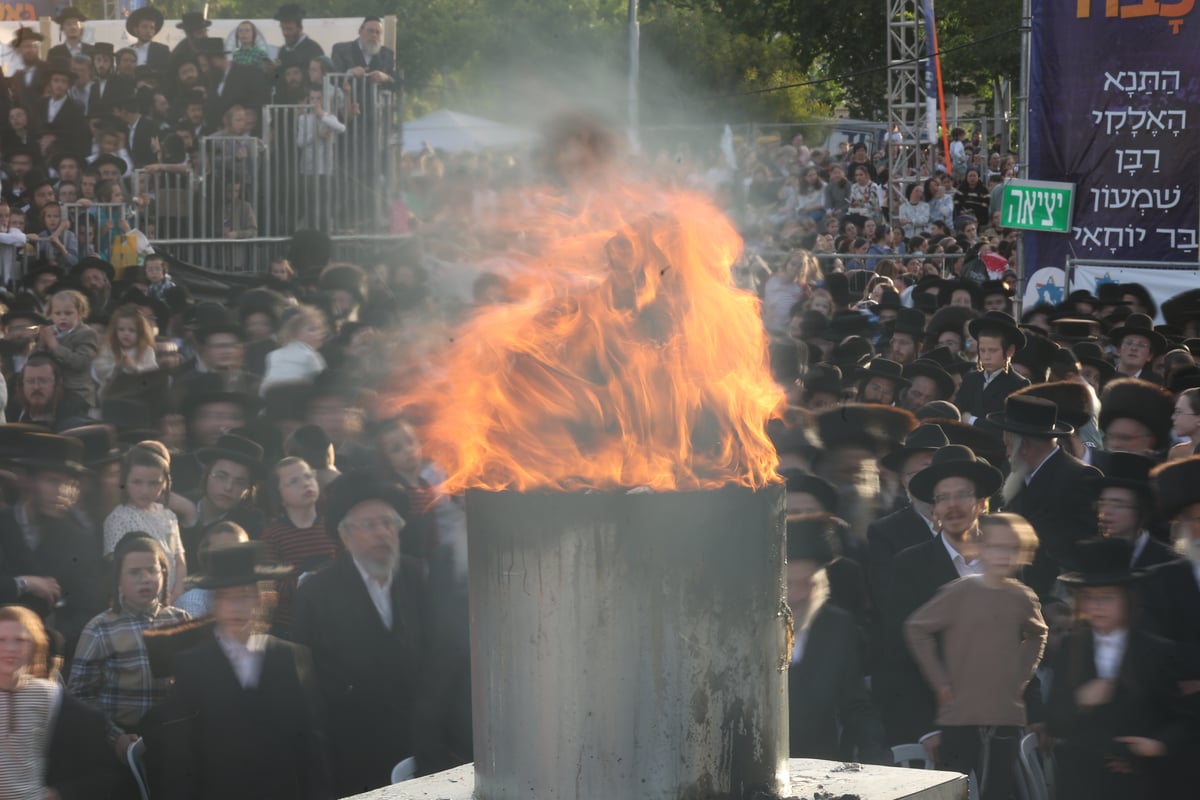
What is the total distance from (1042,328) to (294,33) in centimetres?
864

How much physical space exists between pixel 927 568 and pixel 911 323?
6228 millimetres

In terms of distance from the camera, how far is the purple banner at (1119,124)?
56.4ft

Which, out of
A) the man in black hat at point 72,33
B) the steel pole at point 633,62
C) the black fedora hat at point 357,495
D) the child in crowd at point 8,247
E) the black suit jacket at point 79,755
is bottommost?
the black suit jacket at point 79,755

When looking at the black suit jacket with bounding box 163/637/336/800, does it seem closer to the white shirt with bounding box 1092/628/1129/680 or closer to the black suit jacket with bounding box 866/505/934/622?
the black suit jacket with bounding box 866/505/934/622

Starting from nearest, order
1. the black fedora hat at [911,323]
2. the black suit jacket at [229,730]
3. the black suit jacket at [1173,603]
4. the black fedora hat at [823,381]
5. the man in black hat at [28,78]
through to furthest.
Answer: the black suit jacket at [229,730]
the black suit jacket at [1173,603]
the black fedora hat at [823,381]
the black fedora hat at [911,323]
the man in black hat at [28,78]

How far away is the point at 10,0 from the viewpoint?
30406 mm

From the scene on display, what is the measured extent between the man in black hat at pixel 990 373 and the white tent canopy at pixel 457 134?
75.7 ft

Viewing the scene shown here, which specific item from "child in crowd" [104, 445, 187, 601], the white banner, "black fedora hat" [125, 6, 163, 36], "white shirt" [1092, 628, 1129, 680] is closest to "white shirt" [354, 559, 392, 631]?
"child in crowd" [104, 445, 187, 601]

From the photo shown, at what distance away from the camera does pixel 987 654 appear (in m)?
6.96

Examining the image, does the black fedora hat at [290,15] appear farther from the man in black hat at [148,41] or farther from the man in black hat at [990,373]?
the man in black hat at [990,373]

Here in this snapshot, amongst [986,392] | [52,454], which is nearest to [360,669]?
[52,454]

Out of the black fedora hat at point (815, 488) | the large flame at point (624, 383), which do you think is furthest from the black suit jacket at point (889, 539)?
the large flame at point (624, 383)

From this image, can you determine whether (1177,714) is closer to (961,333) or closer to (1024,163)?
(961,333)

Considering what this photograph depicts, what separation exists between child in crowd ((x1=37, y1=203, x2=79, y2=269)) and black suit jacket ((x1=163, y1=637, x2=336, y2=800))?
35.7 feet
